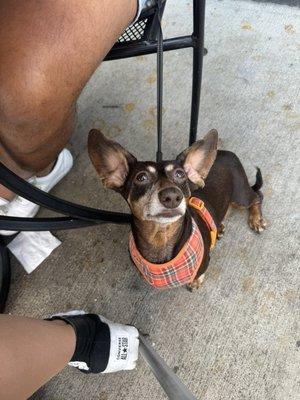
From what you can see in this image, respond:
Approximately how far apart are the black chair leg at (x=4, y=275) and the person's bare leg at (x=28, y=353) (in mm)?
576

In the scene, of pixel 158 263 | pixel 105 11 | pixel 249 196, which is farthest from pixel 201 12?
pixel 158 263

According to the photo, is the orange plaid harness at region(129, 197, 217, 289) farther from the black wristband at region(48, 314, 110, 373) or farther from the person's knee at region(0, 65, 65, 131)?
the person's knee at region(0, 65, 65, 131)

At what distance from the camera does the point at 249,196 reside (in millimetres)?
2199

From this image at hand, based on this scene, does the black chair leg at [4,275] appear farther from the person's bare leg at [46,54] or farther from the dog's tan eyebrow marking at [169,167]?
the dog's tan eyebrow marking at [169,167]

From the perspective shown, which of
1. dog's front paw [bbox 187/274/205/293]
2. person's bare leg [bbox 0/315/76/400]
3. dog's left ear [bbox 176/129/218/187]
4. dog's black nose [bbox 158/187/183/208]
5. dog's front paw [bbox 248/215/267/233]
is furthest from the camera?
dog's front paw [bbox 248/215/267/233]

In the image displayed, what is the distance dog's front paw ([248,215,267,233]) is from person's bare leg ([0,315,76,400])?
106 cm

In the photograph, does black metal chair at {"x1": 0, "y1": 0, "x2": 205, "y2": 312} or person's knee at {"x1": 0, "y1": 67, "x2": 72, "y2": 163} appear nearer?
person's knee at {"x1": 0, "y1": 67, "x2": 72, "y2": 163}

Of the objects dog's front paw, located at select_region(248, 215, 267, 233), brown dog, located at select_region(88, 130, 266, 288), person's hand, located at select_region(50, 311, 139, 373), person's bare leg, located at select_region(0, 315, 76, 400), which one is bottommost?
person's hand, located at select_region(50, 311, 139, 373)

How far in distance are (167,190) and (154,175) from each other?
5.1 inches

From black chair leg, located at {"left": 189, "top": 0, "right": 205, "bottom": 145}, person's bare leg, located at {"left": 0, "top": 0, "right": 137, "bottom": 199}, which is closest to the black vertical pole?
person's bare leg, located at {"left": 0, "top": 0, "right": 137, "bottom": 199}

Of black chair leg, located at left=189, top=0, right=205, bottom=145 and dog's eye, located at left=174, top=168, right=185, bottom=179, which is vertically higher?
black chair leg, located at left=189, top=0, right=205, bottom=145

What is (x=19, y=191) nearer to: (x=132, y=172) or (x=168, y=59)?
(x=132, y=172)

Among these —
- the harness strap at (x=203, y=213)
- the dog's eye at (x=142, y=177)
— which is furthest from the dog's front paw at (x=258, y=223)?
the dog's eye at (x=142, y=177)

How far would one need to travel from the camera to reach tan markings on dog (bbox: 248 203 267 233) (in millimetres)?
2244
